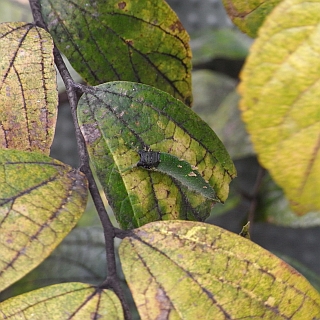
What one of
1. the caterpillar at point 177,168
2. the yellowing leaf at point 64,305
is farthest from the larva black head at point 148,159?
the yellowing leaf at point 64,305

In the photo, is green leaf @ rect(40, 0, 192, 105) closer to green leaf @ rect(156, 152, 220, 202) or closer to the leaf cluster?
the leaf cluster

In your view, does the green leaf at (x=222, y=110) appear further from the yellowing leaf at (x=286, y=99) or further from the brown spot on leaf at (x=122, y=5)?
the yellowing leaf at (x=286, y=99)

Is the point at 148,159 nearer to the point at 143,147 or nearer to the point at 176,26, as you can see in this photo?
the point at 143,147

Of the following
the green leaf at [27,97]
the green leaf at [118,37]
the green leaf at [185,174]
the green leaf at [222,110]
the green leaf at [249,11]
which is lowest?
the green leaf at [185,174]

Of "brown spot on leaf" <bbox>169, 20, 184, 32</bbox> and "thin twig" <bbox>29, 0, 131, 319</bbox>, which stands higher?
"brown spot on leaf" <bbox>169, 20, 184, 32</bbox>

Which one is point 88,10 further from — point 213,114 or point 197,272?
point 213,114

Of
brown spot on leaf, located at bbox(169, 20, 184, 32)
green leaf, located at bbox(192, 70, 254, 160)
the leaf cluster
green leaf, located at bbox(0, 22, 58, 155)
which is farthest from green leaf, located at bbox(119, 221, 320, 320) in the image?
green leaf, located at bbox(192, 70, 254, 160)

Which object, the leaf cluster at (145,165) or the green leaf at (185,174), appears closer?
the leaf cluster at (145,165)
